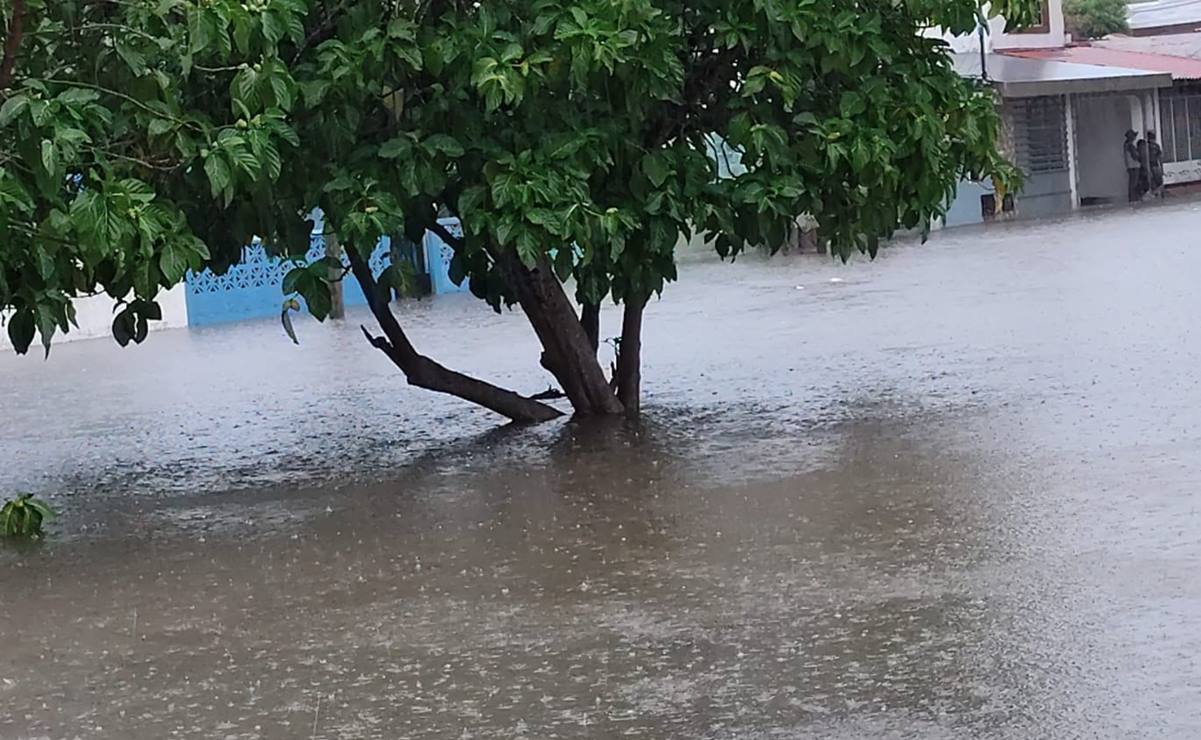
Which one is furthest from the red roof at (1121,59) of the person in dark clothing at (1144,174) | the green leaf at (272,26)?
the green leaf at (272,26)

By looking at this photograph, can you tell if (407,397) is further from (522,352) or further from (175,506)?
(175,506)

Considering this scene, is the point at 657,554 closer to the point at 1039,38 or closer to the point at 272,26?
the point at 272,26

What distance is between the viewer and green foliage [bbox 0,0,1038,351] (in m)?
7.50

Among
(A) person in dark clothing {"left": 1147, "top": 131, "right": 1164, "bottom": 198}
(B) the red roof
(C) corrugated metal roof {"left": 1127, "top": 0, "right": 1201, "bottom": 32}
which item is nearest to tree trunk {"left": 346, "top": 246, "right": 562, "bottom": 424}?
(B) the red roof

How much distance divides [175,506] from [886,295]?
1050 centimetres

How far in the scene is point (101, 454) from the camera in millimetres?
11203

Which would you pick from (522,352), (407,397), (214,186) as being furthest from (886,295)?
(214,186)

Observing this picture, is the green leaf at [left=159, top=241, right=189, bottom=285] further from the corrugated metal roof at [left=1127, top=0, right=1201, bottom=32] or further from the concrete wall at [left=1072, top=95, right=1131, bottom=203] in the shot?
the corrugated metal roof at [left=1127, top=0, right=1201, bottom=32]

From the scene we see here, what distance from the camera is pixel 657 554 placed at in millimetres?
7086

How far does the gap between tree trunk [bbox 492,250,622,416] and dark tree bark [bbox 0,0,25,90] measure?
3026 millimetres

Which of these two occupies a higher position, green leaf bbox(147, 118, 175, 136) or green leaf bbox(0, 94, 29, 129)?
green leaf bbox(0, 94, 29, 129)

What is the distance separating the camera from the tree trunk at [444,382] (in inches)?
420

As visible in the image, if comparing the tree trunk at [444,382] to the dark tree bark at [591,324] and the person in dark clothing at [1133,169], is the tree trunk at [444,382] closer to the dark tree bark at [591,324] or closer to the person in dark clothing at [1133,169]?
the dark tree bark at [591,324]

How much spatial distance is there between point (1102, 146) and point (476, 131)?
101 feet
